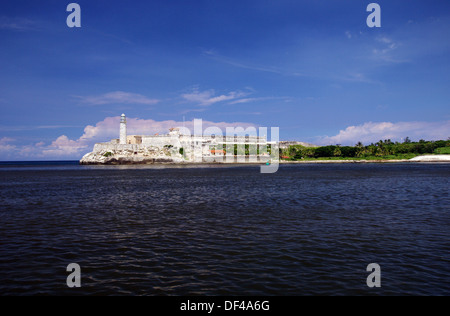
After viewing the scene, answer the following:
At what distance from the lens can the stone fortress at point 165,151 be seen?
156875 mm

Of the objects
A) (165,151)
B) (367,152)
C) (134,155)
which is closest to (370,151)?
(367,152)

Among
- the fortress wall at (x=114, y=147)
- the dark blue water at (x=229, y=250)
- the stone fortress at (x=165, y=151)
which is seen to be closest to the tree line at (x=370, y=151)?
the stone fortress at (x=165, y=151)

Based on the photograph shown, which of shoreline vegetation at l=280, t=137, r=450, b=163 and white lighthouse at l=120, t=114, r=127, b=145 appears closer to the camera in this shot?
white lighthouse at l=120, t=114, r=127, b=145

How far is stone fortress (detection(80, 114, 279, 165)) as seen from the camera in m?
157

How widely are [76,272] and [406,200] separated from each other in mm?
26813

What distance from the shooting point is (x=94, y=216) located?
20.8 m

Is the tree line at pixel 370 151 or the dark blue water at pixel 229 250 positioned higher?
the tree line at pixel 370 151

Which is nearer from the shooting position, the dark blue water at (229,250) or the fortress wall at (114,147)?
the dark blue water at (229,250)

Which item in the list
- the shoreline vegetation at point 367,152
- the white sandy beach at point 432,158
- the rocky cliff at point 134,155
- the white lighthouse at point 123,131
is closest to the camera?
the rocky cliff at point 134,155

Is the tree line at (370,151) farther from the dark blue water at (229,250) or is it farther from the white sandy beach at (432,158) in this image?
the dark blue water at (229,250)

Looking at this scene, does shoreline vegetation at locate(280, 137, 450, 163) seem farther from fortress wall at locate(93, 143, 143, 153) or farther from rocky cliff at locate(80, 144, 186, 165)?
fortress wall at locate(93, 143, 143, 153)

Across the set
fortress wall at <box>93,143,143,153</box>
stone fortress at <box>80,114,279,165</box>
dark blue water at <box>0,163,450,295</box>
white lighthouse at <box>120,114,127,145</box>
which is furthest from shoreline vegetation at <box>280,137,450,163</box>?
dark blue water at <box>0,163,450,295</box>
